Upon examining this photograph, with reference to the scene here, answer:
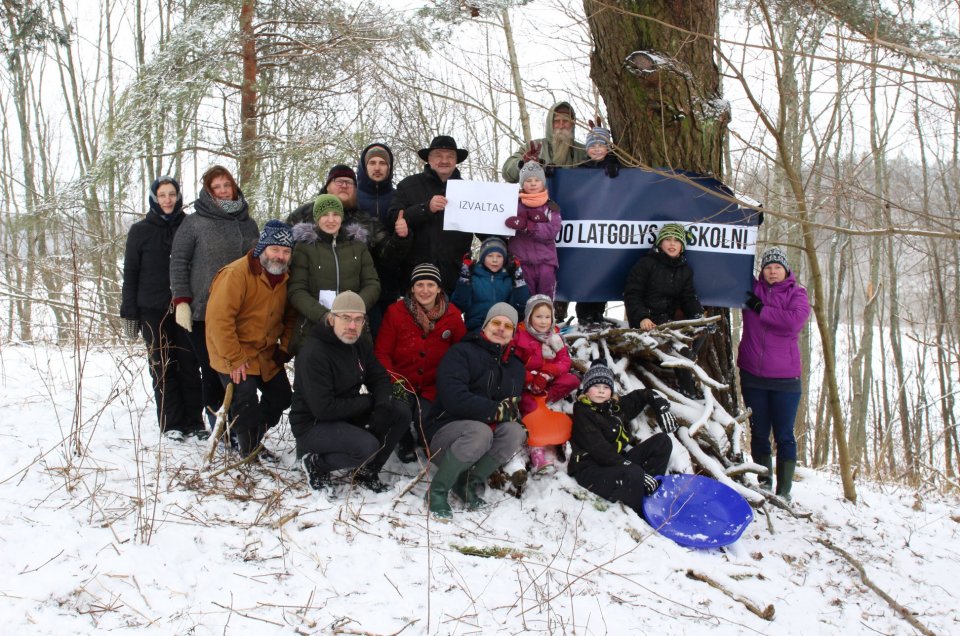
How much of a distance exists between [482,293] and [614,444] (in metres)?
1.46

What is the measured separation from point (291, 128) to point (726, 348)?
757cm

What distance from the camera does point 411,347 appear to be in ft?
14.7

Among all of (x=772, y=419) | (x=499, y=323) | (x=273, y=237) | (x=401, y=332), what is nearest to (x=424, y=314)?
(x=401, y=332)

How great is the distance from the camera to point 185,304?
14.3 feet

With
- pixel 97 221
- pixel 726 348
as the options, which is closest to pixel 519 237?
pixel 726 348

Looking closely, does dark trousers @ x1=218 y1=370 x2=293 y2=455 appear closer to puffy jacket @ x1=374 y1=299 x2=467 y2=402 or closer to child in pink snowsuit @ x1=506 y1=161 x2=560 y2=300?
puffy jacket @ x1=374 y1=299 x2=467 y2=402

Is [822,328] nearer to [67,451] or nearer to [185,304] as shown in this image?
[185,304]

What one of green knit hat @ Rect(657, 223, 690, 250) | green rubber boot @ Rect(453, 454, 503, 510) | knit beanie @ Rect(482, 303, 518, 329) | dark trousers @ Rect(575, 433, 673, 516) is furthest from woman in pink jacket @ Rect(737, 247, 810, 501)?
green rubber boot @ Rect(453, 454, 503, 510)

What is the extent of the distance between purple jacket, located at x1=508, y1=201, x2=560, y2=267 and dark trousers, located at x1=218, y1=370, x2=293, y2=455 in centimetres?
208

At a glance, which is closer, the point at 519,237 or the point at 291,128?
the point at 519,237

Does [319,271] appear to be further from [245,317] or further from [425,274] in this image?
[425,274]

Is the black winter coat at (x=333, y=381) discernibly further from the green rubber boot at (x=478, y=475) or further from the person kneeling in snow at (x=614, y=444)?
the person kneeling in snow at (x=614, y=444)

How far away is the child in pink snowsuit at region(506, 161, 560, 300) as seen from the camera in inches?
203

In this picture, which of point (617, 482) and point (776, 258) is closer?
point (617, 482)
